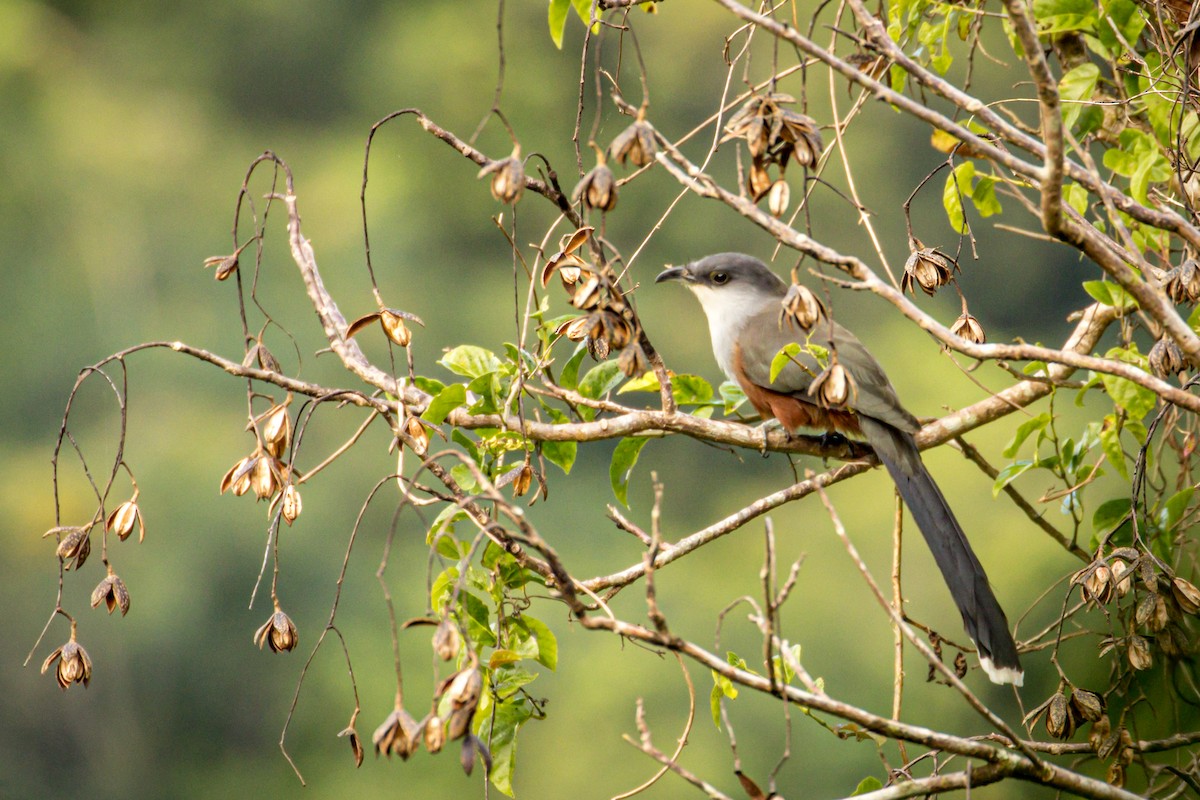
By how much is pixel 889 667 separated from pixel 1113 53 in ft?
25.9

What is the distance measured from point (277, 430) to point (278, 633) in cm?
33

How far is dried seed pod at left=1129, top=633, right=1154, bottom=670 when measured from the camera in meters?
2.25

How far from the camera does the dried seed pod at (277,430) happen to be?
6.31 ft

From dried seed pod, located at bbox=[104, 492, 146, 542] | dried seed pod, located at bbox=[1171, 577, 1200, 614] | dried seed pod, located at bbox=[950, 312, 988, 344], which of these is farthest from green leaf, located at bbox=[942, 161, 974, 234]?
dried seed pod, located at bbox=[104, 492, 146, 542]

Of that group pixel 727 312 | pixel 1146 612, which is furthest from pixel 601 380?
pixel 727 312

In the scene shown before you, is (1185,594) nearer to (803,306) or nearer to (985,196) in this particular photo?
(985,196)

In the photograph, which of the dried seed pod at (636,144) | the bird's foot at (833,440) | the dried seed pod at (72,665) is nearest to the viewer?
the dried seed pod at (636,144)

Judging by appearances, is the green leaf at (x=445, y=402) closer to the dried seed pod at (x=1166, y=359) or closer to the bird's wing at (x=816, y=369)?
the bird's wing at (x=816, y=369)

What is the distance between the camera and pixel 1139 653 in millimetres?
2271

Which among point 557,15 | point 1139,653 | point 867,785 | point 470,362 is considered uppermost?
point 557,15

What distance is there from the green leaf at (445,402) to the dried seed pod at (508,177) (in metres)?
0.63

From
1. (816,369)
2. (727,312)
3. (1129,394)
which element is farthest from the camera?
(727,312)

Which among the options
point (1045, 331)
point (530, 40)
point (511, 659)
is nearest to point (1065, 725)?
point (511, 659)

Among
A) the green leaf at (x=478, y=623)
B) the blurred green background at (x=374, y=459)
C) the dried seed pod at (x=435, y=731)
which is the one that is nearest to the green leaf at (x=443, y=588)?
the green leaf at (x=478, y=623)
